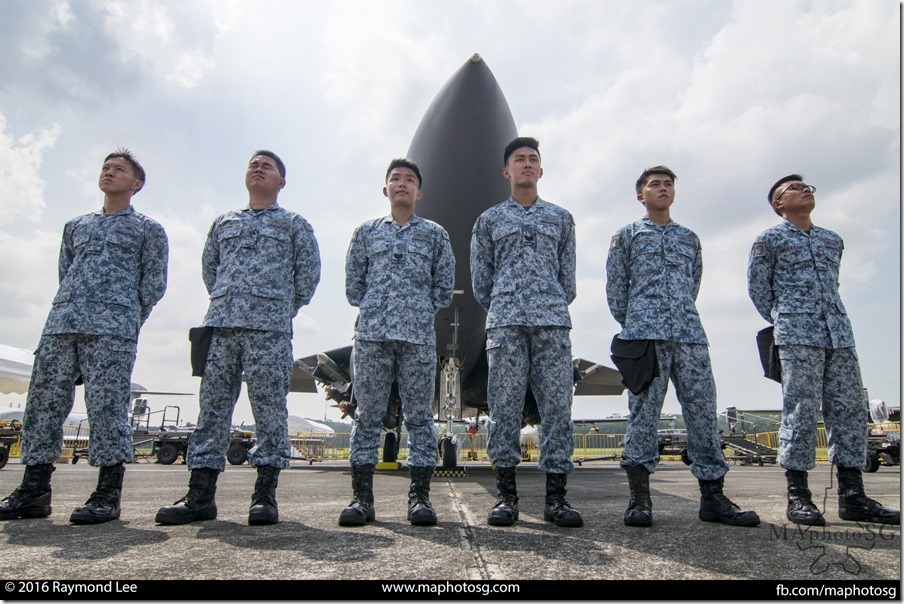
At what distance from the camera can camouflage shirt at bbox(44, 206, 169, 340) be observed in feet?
9.96

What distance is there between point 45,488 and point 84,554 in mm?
1489

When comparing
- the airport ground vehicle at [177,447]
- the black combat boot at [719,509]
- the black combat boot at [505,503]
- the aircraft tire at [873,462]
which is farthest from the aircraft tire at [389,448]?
the aircraft tire at [873,462]

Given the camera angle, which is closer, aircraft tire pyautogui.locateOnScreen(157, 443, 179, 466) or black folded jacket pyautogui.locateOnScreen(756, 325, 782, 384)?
black folded jacket pyautogui.locateOnScreen(756, 325, 782, 384)

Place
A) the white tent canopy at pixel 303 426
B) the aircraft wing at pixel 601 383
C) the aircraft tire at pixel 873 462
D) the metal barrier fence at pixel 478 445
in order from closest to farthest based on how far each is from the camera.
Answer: the aircraft tire at pixel 873 462, the aircraft wing at pixel 601 383, the metal barrier fence at pixel 478 445, the white tent canopy at pixel 303 426

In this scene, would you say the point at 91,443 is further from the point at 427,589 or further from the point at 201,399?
the point at 427,589

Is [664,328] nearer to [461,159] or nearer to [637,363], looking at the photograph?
[637,363]

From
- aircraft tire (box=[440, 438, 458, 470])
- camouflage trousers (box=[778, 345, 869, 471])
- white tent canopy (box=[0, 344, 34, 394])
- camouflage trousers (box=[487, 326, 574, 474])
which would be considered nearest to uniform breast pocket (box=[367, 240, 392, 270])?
camouflage trousers (box=[487, 326, 574, 474])

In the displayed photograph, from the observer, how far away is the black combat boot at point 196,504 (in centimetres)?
267

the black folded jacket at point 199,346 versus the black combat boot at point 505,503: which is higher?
the black folded jacket at point 199,346

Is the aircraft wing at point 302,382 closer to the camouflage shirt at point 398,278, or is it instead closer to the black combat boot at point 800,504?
the camouflage shirt at point 398,278

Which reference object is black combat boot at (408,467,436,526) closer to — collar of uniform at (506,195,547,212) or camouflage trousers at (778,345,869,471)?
collar of uniform at (506,195,547,212)

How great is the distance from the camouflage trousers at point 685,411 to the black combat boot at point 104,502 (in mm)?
2715

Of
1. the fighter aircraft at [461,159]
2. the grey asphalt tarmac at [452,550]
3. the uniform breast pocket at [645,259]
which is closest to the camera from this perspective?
the grey asphalt tarmac at [452,550]

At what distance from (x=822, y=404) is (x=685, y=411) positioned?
35.8 inches
